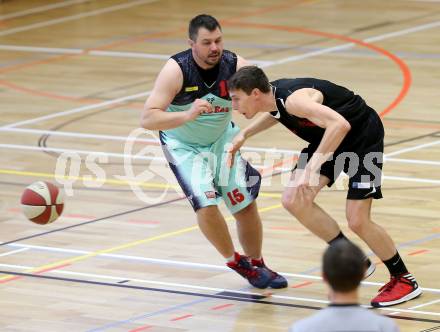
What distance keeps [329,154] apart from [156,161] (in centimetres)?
516

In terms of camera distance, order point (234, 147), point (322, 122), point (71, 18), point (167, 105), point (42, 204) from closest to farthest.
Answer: point (322, 122)
point (234, 147)
point (167, 105)
point (42, 204)
point (71, 18)

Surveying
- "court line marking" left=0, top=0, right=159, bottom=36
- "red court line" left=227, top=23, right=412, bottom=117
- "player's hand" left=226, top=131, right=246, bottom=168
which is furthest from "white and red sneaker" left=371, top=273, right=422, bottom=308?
"court line marking" left=0, top=0, right=159, bottom=36

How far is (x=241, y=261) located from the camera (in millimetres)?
9156

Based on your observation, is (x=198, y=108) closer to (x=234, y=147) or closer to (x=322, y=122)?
(x=234, y=147)

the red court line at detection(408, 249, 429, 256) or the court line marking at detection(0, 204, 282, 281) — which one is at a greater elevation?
the court line marking at detection(0, 204, 282, 281)

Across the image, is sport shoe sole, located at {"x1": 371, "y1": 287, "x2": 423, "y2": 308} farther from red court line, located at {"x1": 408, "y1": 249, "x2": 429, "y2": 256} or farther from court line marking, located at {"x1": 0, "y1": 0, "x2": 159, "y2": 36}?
court line marking, located at {"x1": 0, "y1": 0, "x2": 159, "y2": 36}

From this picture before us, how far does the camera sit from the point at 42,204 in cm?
971

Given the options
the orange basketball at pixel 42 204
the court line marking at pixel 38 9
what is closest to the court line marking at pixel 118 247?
the orange basketball at pixel 42 204

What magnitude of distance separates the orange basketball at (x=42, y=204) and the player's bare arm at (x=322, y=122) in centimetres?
234

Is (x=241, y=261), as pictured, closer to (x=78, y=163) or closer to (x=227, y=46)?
(x=78, y=163)

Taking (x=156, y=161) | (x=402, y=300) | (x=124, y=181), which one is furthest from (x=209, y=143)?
(x=156, y=161)

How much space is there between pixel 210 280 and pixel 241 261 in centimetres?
39

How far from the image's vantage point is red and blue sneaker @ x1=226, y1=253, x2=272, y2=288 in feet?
29.9

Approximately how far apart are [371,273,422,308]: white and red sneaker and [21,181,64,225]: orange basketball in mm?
2595
